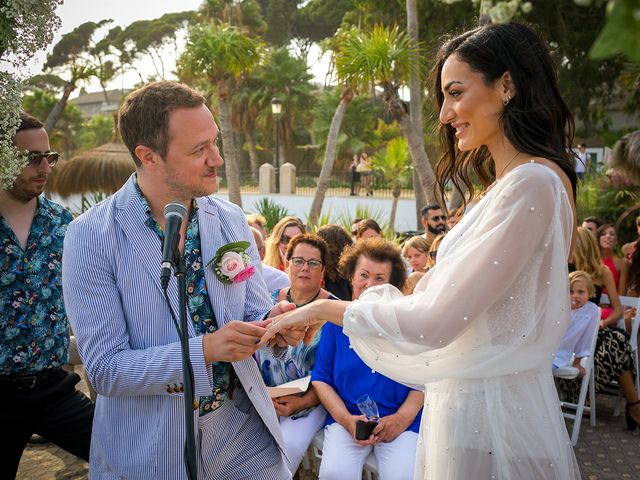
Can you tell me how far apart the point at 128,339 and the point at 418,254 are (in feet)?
17.9

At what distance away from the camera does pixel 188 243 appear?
8.40ft

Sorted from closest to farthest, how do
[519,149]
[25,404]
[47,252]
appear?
[519,149], [25,404], [47,252]

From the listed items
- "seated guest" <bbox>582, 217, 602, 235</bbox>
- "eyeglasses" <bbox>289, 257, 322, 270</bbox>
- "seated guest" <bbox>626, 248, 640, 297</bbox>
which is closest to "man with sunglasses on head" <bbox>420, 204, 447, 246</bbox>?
"seated guest" <bbox>626, 248, 640, 297</bbox>

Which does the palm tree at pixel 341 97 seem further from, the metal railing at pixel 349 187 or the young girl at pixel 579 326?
the metal railing at pixel 349 187

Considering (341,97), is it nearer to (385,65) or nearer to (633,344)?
(385,65)

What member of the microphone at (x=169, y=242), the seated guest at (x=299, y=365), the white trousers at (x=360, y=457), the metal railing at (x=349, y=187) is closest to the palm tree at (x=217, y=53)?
the seated guest at (x=299, y=365)

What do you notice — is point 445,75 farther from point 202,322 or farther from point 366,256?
point 366,256

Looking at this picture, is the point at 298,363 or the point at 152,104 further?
the point at 298,363

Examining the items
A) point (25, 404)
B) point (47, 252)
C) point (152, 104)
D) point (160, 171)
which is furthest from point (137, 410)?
point (47, 252)

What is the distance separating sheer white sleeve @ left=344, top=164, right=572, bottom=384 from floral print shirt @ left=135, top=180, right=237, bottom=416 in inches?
22.9

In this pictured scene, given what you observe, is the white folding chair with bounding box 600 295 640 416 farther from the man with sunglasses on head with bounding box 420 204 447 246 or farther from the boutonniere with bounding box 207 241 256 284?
the boutonniere with bounding box 207 241 256 284

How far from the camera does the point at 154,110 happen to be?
243cm

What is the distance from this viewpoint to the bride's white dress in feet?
6.54

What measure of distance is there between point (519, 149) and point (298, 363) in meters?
3.19
